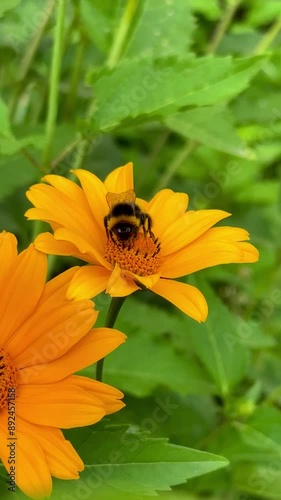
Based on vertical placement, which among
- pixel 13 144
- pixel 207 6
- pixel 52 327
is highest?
pixel 207 6

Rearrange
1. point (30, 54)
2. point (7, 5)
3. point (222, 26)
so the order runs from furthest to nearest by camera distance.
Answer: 1. point (222, 26)
2. point (30, 54)
3. point (7, 5)

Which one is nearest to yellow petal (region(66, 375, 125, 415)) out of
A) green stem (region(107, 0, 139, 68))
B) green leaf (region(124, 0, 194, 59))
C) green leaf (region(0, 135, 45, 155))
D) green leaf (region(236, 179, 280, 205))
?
green leaf (region(0, 135, 45, 155))

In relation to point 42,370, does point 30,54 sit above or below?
above

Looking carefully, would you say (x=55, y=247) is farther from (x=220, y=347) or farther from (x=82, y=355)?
(x=220, y=347)

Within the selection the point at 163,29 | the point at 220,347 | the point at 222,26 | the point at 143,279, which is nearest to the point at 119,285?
the point at 143,279

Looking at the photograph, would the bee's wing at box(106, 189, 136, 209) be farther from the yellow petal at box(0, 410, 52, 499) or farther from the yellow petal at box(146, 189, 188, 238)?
the yellow petal at box(0, 410, 52, 499)
